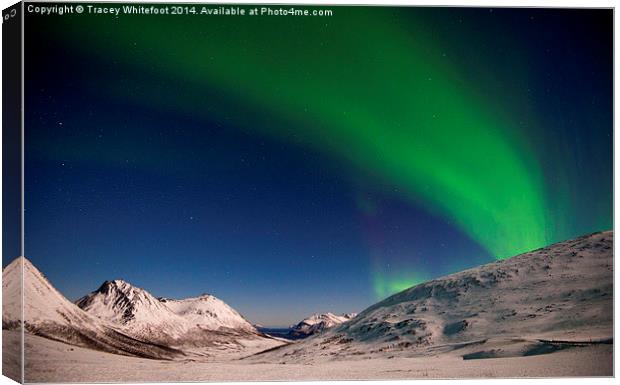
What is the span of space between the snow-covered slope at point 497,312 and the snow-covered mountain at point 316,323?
0.13 m

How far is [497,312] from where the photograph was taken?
19.4 metres

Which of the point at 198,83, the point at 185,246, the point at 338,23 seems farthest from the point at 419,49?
the point at 185,246

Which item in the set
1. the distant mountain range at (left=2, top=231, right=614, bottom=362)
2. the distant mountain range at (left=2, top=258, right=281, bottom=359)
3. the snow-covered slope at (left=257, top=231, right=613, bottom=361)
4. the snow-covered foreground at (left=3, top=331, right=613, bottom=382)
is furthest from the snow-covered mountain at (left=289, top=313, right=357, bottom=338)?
the snow-covered foreground at (left=3, top=331, right=613, bottom=382)

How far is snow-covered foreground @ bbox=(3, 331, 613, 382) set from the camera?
58.6ft

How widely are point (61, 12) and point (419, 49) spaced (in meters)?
6.97

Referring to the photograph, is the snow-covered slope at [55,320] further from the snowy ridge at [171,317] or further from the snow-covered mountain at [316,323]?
the snow-covered mountain at [316,323]

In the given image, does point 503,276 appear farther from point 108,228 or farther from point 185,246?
point 108,228

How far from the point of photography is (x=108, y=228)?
18.8m

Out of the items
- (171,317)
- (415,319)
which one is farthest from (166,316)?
(415,319)

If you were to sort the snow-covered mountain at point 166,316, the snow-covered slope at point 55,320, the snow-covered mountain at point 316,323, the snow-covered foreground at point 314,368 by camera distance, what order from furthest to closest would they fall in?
the snow-covered mountain at point 316,323, the snow-covered mountain at point 166,316, the snow-covered foreground at point 314,368, the snow-covered slope at point 55,320

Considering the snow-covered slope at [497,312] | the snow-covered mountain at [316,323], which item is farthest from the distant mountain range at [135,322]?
the snow-covered slope at [497,312]

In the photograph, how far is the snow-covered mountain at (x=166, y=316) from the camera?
18.8 metres

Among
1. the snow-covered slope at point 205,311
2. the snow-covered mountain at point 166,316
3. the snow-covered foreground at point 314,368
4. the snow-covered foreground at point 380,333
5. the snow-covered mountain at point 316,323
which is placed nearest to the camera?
the snow-covered foreground at point 314,368

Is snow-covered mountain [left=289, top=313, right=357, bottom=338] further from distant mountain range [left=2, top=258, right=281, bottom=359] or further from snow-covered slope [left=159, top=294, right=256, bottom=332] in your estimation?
snow-covered slope [left=159, top=294, right=256, bottom=332]
